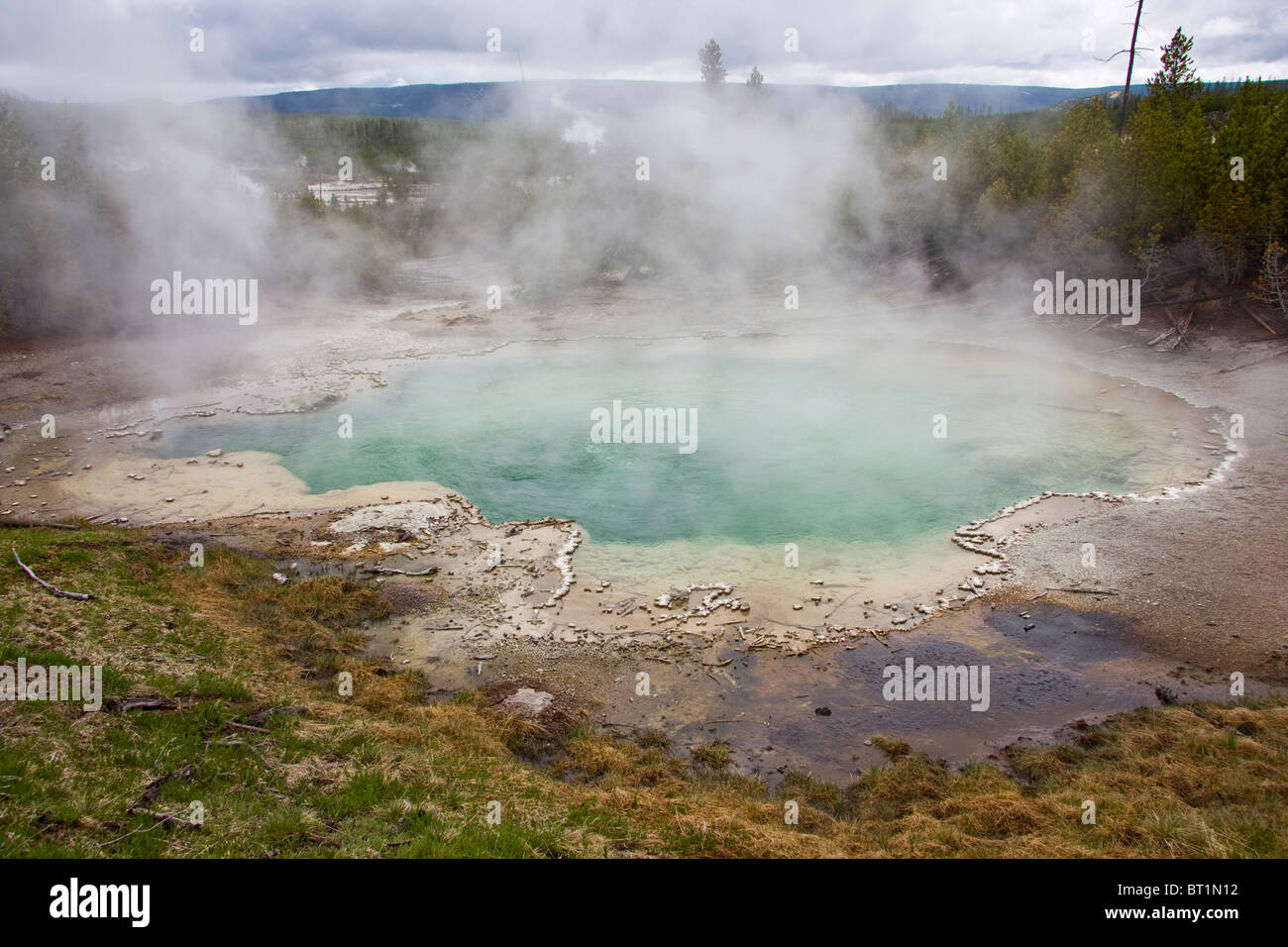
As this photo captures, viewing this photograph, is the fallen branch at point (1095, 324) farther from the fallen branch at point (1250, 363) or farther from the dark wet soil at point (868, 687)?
the dark wet soil at point (868, 687)

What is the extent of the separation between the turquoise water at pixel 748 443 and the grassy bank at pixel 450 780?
379 cm

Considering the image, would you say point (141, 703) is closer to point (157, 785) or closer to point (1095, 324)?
point (157, 785)

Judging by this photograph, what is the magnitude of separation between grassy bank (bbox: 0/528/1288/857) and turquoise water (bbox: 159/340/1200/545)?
12.4ft

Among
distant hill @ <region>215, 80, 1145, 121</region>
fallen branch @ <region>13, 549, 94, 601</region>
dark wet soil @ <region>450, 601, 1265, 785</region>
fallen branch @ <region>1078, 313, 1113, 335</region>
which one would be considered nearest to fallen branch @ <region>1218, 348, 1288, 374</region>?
fallen branch @ <region>1078, 313, 1113, 335</region>

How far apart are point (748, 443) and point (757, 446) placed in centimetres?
18

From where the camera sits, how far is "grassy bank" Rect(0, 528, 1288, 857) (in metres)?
4.52

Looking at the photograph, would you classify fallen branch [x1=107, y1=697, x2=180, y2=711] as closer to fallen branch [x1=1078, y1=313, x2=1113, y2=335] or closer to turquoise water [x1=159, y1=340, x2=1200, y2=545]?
turquoise water [x1=159, y1=340, x2=1200, y2=545]

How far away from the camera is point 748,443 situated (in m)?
12.8

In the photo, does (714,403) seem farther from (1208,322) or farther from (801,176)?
(801,176)

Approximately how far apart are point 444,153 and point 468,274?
29.5 meters

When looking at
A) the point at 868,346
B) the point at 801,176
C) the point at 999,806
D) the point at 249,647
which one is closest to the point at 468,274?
the point at 801,176

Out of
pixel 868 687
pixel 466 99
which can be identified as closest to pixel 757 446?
pixel 868 687

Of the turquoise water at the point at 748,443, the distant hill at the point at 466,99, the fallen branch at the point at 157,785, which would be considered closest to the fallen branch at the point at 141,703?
the fallen branch at the point at 157,785
